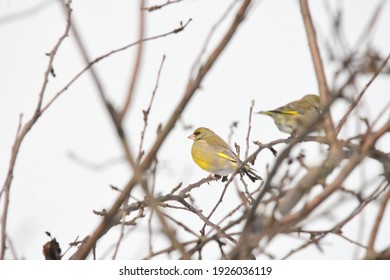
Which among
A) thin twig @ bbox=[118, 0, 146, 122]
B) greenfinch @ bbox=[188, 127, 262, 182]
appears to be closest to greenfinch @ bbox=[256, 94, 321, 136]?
greenfinch @ bbox=[188, 127, 262, 182]

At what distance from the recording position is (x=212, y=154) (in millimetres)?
6094

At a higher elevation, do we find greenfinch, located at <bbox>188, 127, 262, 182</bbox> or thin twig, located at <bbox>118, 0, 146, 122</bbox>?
greenfinch, located at <bbox>188, 127, 262, 182</bbox>

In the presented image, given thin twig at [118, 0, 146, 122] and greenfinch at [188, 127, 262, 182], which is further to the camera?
greenfinch at [188, 127, 262, 182]

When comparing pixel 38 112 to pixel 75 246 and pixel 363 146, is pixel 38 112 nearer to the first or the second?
pixel 75 246

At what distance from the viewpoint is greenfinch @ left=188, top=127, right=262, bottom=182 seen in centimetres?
587

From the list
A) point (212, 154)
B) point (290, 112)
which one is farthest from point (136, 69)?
point (212, 154)

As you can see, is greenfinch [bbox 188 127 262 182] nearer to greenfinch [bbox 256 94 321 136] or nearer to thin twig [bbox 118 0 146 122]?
greenfinch [bbox 256 94 321 136]

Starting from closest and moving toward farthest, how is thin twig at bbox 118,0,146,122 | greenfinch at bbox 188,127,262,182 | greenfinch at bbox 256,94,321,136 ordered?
1. thin twig at bbox 118,0,146,122
2. greenfinch at bbox 256,94,321,136
3. greenfinch at bbox 188,127,262,182

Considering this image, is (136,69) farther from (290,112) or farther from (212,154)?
(212,154)

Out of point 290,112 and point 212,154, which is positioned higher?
point 212,154

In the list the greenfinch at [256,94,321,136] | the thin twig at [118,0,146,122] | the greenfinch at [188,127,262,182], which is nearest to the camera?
the thin twig at [118,0,146,122]

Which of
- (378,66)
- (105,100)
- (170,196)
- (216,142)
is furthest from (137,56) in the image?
(216,142)

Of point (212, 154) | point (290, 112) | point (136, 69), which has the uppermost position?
point (212, 154)

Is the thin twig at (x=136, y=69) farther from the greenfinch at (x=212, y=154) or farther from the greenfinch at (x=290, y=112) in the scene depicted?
the greenfinch at (x=212, y=154)
